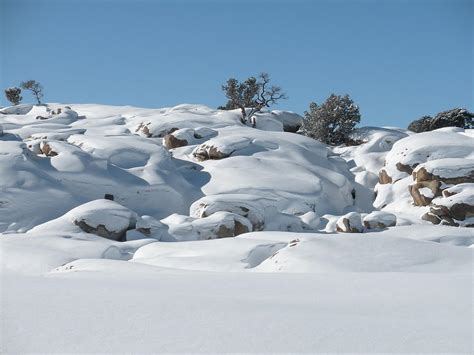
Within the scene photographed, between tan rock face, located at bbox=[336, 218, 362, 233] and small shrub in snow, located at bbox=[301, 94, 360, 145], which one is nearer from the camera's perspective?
tan rock face, located at bbox=[336, 218, 362, 233]

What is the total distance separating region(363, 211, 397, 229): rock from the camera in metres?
18.3

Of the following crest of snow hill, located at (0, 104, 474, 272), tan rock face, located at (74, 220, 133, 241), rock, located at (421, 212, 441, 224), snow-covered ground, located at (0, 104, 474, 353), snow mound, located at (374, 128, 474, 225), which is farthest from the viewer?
snow mound, located at (374, 128, 474, 225)

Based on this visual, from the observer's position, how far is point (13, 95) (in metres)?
54.7

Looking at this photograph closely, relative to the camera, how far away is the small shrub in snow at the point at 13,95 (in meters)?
54.7

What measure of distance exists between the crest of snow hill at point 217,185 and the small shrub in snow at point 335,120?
4.37 meters

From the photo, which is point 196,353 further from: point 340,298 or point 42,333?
point 340,298

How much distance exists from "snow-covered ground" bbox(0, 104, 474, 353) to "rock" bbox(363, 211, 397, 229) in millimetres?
42

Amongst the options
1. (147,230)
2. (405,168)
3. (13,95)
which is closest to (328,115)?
(405,168)

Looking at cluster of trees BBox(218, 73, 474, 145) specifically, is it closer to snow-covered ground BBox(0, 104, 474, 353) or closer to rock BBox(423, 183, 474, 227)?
snow-covered ground BBox(0, 104, 474, 353)

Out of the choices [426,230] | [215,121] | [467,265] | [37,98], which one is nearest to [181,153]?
[215,121]

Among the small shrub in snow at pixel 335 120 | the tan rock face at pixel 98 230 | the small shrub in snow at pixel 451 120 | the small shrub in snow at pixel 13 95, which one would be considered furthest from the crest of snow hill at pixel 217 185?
the small shrub in snow at pixel 13 95

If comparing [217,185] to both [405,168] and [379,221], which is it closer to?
[379,221]

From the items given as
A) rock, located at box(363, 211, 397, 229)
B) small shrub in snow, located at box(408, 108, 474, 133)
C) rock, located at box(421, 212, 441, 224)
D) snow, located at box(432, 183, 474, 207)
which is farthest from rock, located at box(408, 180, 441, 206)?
small shrub in snow, located at box(408, 108, 474, 133)

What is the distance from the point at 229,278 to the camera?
265 inches
